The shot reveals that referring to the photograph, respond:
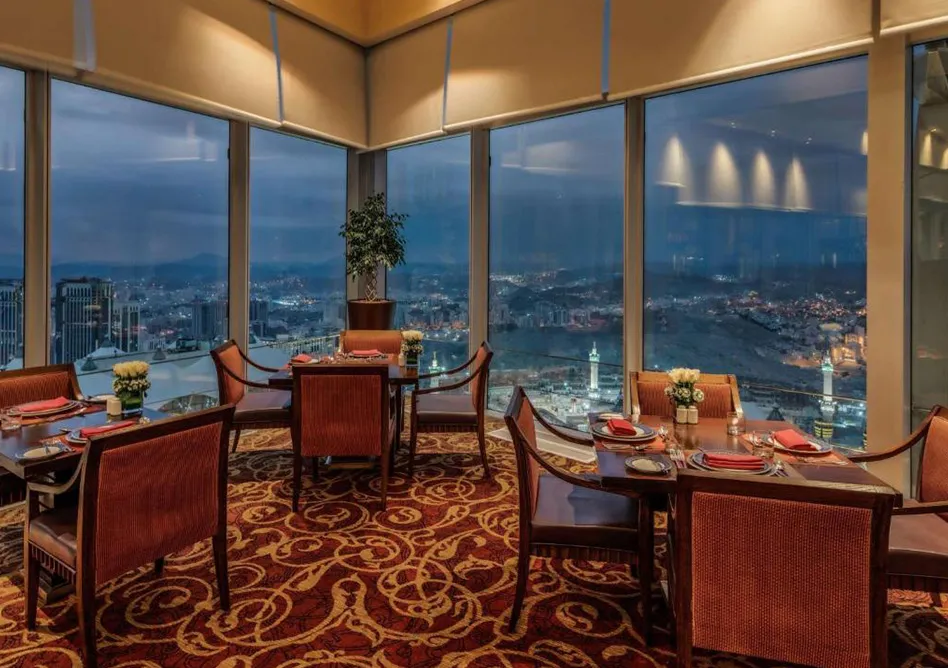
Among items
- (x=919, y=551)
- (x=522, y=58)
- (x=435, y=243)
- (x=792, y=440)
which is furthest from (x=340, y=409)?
(x=522, y=58)

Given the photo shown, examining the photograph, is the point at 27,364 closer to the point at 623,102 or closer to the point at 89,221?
the point at 89,221

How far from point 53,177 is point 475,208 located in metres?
3.68

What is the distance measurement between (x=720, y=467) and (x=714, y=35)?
3414mm

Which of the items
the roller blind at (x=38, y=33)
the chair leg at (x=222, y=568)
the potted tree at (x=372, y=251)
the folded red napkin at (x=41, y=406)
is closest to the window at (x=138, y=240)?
the roller blind at (x=38, y=33)

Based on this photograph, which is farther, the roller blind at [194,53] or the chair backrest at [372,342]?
the chair backrest at [372,342]

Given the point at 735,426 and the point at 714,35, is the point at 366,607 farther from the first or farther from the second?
the point at 714,35

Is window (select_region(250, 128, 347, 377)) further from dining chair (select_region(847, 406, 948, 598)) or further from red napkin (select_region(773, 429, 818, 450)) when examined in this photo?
dining chair (select_region(847, 406, 948, 598))

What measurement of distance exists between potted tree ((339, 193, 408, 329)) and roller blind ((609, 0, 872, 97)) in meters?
2.81

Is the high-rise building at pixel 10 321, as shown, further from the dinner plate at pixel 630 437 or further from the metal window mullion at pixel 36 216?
the dinner plate at pixel 630 437

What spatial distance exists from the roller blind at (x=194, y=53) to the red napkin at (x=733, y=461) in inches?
198

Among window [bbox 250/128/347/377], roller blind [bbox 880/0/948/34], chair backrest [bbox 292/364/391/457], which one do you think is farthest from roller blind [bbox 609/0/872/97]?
window [bbox 250/128/347/377]

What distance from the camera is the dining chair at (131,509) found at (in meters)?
1.99

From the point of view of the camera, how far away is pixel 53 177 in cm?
438

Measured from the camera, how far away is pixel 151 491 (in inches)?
85.0
